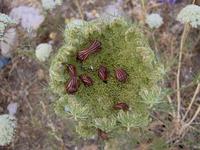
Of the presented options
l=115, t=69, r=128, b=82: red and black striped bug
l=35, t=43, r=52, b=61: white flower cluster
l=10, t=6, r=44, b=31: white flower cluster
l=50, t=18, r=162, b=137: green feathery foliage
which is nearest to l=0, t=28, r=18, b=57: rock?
l=10, t=6, r=44, b=31: white flower cluster

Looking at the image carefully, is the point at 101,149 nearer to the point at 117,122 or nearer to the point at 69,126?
A: the point at 69,126

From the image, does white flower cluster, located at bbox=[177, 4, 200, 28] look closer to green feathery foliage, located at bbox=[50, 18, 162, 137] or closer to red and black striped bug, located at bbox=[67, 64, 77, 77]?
green feathery foliage, located at bbox=[50, 18, 162, 137]


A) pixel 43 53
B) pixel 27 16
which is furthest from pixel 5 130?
pixel 27 16

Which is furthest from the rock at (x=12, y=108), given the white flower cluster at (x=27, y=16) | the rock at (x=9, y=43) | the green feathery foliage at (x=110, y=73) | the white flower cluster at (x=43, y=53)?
the green feathery foliage at (x=110, y=73)

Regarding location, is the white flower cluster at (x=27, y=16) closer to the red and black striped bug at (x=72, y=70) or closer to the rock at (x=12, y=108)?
the rock at (x=12, y=108)

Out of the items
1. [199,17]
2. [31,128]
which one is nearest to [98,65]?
[199,17]

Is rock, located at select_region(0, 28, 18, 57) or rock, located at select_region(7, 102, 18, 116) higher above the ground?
rock, located at select_region(0, 28, 18, 57)
